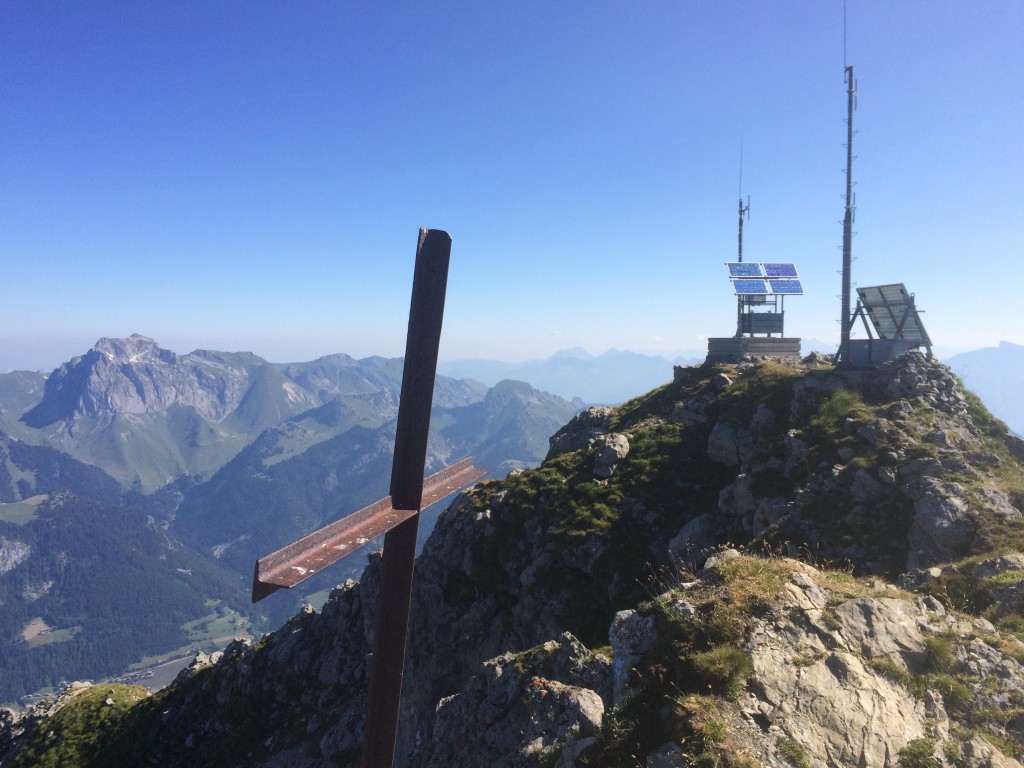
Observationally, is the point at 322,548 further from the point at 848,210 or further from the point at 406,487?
the point at 848,210

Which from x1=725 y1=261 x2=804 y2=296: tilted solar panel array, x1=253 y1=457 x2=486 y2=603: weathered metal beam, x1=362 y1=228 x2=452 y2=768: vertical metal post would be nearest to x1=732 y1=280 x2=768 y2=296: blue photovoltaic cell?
x1=725 y1=261 x2=804 y2=296: tilted solar panel array

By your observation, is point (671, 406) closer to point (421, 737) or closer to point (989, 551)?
point (989, 551)

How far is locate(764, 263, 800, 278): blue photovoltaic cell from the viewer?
4531 cm

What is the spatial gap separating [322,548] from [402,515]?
1.00 meters

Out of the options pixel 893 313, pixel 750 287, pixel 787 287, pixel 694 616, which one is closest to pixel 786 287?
pixel 787 287

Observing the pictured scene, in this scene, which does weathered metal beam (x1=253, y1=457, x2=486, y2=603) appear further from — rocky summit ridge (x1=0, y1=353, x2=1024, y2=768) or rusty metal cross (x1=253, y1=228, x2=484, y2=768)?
rocky summit ridge (x1=0, y1=353, x2=1024, y2=768)

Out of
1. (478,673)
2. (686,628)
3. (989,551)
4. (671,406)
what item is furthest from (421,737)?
(671,406)

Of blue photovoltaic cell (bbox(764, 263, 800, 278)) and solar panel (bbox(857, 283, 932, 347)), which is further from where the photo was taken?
blue photovoltaic cell (bbox(764, 263, 800, 278))

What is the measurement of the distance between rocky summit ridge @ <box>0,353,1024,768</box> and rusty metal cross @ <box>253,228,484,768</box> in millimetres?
5245

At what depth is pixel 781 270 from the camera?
46000 mm

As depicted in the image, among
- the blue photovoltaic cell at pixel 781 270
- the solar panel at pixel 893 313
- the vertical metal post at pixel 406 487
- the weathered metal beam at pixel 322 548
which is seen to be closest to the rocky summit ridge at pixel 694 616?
the solar panel at pixel 893 313

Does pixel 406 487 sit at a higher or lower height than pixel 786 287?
lower

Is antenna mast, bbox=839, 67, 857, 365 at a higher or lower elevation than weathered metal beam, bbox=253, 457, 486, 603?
higher

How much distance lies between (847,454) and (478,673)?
757 inches
